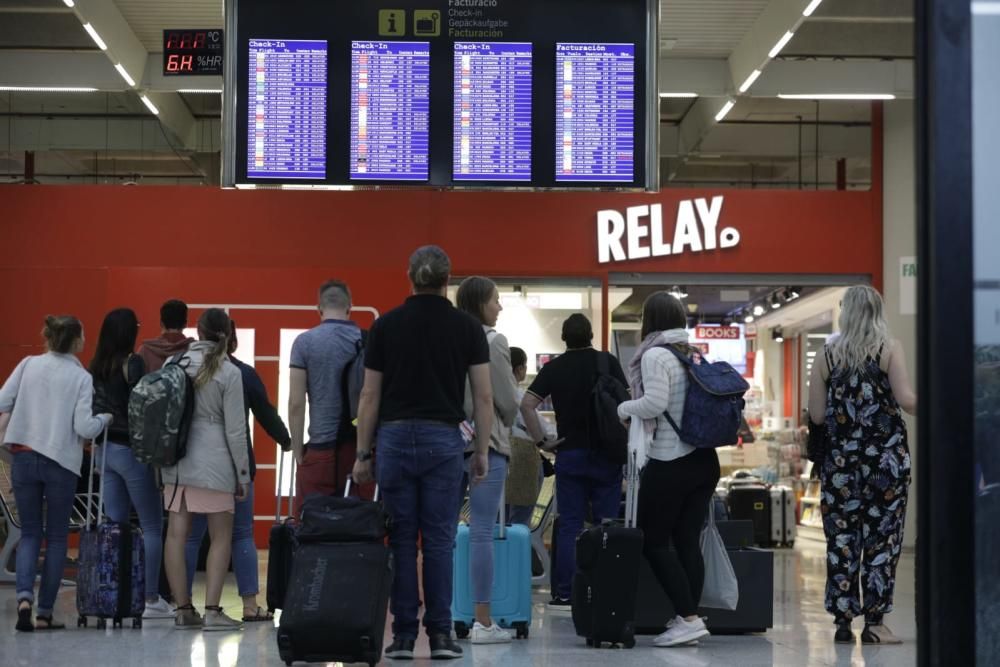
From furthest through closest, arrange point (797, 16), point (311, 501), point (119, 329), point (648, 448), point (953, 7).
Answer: point (797, 16) → point (119, 329) → point (648, 448) → point (311, 501) → point (953, 7)

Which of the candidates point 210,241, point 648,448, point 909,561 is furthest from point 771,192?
point 648,448

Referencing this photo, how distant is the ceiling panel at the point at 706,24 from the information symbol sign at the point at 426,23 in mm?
3366

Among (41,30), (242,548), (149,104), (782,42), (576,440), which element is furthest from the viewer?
(149,104)

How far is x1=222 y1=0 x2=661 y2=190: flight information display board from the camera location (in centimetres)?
759

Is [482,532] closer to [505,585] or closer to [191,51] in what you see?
[505,585]

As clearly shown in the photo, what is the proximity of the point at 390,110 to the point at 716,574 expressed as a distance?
3.17 m

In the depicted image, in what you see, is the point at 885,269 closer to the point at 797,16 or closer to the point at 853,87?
the point at 853,87

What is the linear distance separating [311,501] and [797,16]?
5.87 m

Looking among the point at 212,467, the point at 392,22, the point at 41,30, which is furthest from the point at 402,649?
the point at 41,30

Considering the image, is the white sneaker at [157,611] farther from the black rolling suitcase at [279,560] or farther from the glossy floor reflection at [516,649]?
the black rolling suitcase at [279,560]

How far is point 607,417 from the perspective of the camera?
6727mm

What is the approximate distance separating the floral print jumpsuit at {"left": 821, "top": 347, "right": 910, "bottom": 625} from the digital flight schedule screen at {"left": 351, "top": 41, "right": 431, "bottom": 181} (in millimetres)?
2813

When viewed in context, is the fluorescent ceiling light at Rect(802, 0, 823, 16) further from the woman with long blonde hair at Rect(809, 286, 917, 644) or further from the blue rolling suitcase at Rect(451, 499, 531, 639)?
the blue rolling suitcase at Rect(451, 499, 531, 639)

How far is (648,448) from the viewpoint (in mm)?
5758
